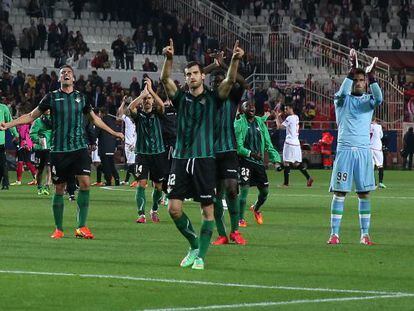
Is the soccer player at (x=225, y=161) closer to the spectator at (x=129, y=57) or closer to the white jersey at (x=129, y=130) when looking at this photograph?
the white jersey at (x=129, y=130)

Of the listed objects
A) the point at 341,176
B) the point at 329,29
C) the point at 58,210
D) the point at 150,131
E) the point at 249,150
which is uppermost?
the point at 329,29

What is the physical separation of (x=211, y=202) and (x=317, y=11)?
50294 mm

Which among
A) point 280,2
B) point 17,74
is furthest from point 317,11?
point 17,74

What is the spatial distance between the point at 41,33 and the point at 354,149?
37352 mm

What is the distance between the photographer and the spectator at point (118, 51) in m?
54.1

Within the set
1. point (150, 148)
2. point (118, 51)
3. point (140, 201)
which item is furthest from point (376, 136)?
point (140, 201)

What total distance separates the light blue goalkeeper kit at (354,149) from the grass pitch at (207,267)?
0.81 m

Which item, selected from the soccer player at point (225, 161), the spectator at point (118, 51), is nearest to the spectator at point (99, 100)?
the spectator at point (118, 51)

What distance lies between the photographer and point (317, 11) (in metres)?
64.8

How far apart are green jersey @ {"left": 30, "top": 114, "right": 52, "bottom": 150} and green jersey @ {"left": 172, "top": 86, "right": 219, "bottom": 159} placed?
45.3 feet

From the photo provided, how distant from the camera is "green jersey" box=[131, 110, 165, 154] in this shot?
2345 cm

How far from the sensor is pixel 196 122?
1538cm

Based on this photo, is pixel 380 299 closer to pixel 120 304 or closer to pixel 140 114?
pixel 120 304

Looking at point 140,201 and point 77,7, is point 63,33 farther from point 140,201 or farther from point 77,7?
point 140,201
